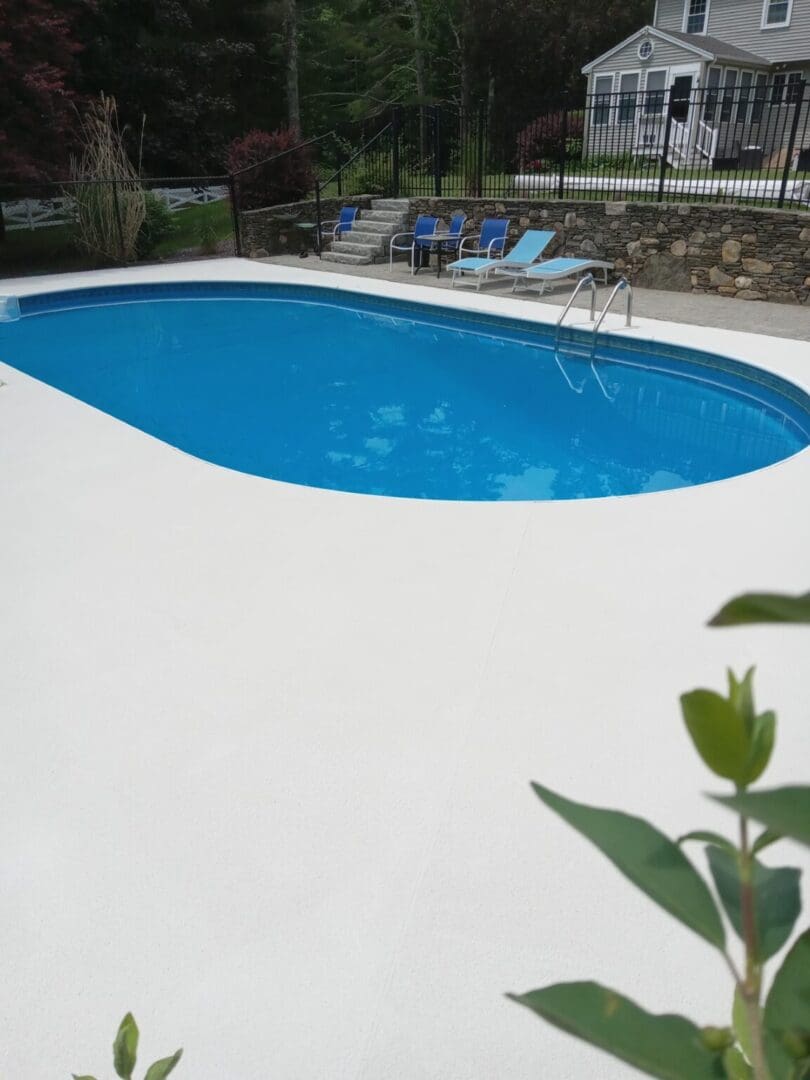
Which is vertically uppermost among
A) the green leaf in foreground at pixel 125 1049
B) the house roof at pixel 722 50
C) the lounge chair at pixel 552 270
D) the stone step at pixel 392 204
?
the house roof at pixel 722 50

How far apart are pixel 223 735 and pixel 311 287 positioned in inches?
370

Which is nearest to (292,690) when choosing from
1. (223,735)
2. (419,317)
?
(223,735)

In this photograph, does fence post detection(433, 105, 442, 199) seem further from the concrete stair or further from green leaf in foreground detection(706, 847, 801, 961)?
green leaf in foreground detection(706, 847, 801, 961)

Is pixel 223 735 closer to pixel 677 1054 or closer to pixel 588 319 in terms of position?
pixel 677 1054

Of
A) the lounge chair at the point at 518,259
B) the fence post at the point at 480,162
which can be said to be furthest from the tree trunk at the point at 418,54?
the lounge chair at the point at 518,259

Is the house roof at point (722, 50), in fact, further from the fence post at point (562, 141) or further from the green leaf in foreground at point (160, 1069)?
the green leaf in foreground at point (160, 1069)

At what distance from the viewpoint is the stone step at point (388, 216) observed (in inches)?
522

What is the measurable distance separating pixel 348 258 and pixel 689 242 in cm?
528

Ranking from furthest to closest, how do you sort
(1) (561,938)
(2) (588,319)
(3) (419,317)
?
(3) (419,317)
(2) (588,319)
(1) (561,938)

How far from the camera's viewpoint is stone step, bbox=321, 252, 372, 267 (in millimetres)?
12820

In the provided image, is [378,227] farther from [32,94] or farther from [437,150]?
[32,94]

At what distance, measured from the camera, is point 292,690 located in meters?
2.79

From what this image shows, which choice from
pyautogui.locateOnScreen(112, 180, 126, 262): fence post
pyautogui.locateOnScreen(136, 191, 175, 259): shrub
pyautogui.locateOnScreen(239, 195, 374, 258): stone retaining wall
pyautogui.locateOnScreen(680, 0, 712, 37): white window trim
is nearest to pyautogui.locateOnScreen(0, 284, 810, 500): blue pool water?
pyautogui.locateOnScreen(112, 180, 126, 262): fence post

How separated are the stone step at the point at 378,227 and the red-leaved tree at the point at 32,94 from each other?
15.4 ft
